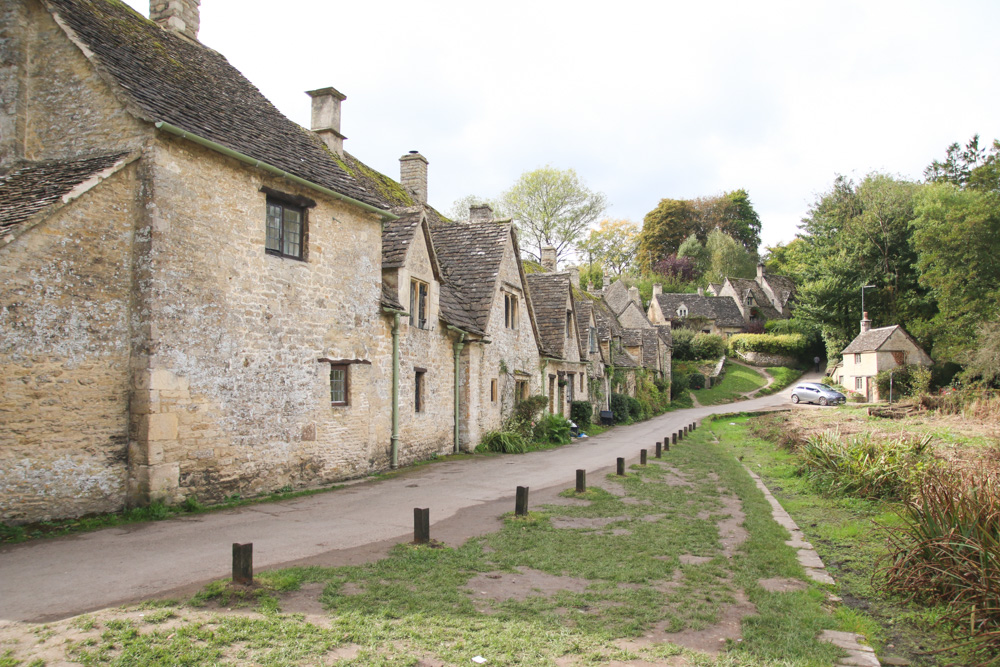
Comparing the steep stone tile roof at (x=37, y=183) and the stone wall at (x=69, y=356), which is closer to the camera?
the stone wall at (x=69, y=356)

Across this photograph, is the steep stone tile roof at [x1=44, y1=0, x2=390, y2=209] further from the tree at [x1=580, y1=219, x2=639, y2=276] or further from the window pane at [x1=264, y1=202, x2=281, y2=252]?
the tree at [x1=580, y1=219, x2=639, y2=276]

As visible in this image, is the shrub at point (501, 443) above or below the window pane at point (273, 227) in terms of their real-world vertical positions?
below

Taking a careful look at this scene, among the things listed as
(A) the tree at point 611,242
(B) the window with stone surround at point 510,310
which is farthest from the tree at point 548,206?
(B) the window with stone surround at point 510,310

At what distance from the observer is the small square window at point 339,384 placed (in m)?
14.4

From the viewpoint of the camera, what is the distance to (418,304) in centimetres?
1806

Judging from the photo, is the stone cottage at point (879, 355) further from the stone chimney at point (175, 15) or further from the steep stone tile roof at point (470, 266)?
the stone chimney at point (175, 15)

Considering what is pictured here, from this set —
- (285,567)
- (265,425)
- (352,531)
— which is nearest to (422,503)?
(352,531)

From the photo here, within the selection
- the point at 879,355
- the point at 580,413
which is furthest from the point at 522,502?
the point at 879,355

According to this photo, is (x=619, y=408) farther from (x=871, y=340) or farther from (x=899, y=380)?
(x=871, y=340)

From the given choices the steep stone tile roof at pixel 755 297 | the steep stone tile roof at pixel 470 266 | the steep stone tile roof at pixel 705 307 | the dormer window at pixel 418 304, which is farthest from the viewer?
the steep stone tile roof at pixel 755 297

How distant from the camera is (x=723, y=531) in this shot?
32.4ft

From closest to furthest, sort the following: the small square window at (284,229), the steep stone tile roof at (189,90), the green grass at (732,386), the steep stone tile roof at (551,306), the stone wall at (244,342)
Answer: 1. the stone wall at (244,342)
2. the steep stone tile roof at (189,90)
3. the small square window at (284,229)
4. the steep stone tile roof at (551,306)
5. the green grass at (732,386)

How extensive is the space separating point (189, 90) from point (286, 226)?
3.12 m

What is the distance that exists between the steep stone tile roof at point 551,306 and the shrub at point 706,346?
124 feet
